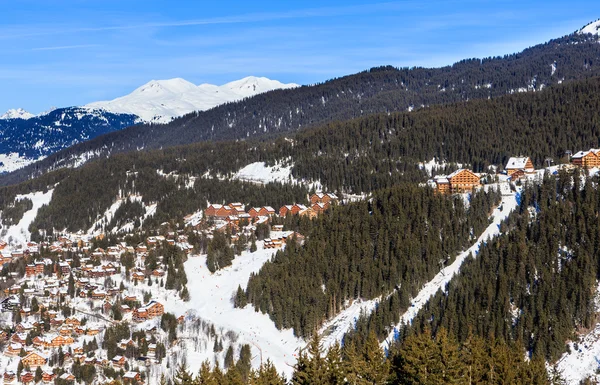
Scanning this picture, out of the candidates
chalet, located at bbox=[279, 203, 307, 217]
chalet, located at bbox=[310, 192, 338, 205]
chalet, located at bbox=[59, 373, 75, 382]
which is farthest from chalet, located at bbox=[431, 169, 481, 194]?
chalet, located at bbox=[59, 373, 75, 382]

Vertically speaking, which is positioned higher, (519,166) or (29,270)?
(519,166)

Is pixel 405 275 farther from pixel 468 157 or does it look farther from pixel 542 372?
pixel 468 157

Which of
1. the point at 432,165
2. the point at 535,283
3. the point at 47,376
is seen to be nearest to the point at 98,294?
the point at 47,376

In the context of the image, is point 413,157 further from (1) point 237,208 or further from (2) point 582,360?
(2) point 582,360

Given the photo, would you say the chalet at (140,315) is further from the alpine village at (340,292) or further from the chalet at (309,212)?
the chalet at (309,212)

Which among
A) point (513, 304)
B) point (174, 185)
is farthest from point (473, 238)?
point (174, 185)

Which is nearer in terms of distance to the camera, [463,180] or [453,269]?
[453,269]

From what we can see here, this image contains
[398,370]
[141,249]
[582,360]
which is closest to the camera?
[398,370]
